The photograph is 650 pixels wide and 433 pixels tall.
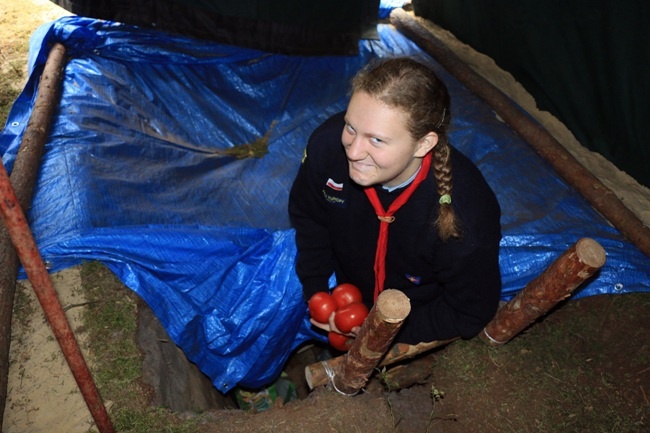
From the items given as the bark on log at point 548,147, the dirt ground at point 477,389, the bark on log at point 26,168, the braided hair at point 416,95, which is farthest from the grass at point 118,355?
the bark on log at point 548,147

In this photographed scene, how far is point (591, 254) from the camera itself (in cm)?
232

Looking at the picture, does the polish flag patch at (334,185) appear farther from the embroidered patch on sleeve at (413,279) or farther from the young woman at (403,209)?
the embroidered patch on sleeve at (413,279)

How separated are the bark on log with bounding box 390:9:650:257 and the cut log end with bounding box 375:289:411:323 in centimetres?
261

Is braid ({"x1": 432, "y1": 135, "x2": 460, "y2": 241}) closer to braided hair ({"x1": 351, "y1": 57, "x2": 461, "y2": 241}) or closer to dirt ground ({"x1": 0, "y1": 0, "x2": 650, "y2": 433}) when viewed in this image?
braided hair ({"x1": 351, "y1": 57, "x2": 461, "y2": 241})

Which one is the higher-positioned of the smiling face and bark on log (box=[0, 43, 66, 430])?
the smiling face

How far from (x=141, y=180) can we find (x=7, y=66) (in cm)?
262

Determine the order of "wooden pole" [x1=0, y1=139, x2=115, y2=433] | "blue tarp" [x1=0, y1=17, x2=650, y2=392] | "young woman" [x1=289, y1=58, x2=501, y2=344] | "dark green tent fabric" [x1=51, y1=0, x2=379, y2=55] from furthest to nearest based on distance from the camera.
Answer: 1. "dark green tent fabric" [x1=51, y1=0, x2=379, y2=55]
2. "blue tarp" [x1=0, y1=17, x2=650, y2=392]
3. "young woman" [x1=289, y1=58, x2=501, y2=344]
4. "wooden pole" [x1=0, y1=139, x2=115, y2=433]

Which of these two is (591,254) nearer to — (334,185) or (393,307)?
(393,307)

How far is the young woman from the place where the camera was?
2146mm

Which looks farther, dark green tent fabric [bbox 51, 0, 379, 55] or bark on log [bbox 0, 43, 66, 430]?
dark green tent fabric [bbox 51, 0, 379, 55]

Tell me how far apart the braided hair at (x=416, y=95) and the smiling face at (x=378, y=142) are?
32 mm

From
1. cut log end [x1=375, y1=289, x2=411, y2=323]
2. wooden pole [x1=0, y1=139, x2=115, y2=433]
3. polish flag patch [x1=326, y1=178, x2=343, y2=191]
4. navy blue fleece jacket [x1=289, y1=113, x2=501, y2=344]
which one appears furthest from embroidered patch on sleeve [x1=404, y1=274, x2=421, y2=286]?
wooden pole [x1=0, y1=139, x2=115, y2=433]

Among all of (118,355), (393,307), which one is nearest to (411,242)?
(393,307)

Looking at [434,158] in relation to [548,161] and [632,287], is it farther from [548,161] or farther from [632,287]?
[548,161]
